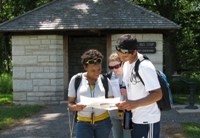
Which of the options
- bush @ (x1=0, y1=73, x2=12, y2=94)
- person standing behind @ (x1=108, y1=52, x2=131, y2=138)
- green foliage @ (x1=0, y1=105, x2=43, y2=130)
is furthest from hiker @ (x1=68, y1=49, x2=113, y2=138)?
bush @ (x1=0, y1=73, x2=12, y2=94)

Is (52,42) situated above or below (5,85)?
above

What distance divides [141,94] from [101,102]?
0.46 meters

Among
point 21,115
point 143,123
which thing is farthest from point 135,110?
point 21,115

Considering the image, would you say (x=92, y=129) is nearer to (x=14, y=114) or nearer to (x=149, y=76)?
(x=149, y=76)

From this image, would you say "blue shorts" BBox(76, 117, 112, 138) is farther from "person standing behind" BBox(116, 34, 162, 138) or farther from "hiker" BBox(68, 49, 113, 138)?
"person standing behind" BBox(116, 34, 162, 138)

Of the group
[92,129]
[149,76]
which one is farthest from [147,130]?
[92,129]

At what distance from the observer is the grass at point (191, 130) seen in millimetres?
8002

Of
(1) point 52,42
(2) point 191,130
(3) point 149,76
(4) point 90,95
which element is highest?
(1) point 52,42

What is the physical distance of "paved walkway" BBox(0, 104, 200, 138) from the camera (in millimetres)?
8359

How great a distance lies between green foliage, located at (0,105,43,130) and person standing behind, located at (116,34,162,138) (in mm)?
5964

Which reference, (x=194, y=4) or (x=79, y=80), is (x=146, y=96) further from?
(x=194, y=4)

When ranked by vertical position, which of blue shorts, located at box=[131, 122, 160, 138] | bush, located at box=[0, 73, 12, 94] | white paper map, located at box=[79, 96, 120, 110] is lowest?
bush, located at box=[0, 73, 12, 94]

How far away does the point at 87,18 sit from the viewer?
13641 millimetres

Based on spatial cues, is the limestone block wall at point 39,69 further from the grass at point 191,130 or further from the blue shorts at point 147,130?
the blue shorts at point 147,130
